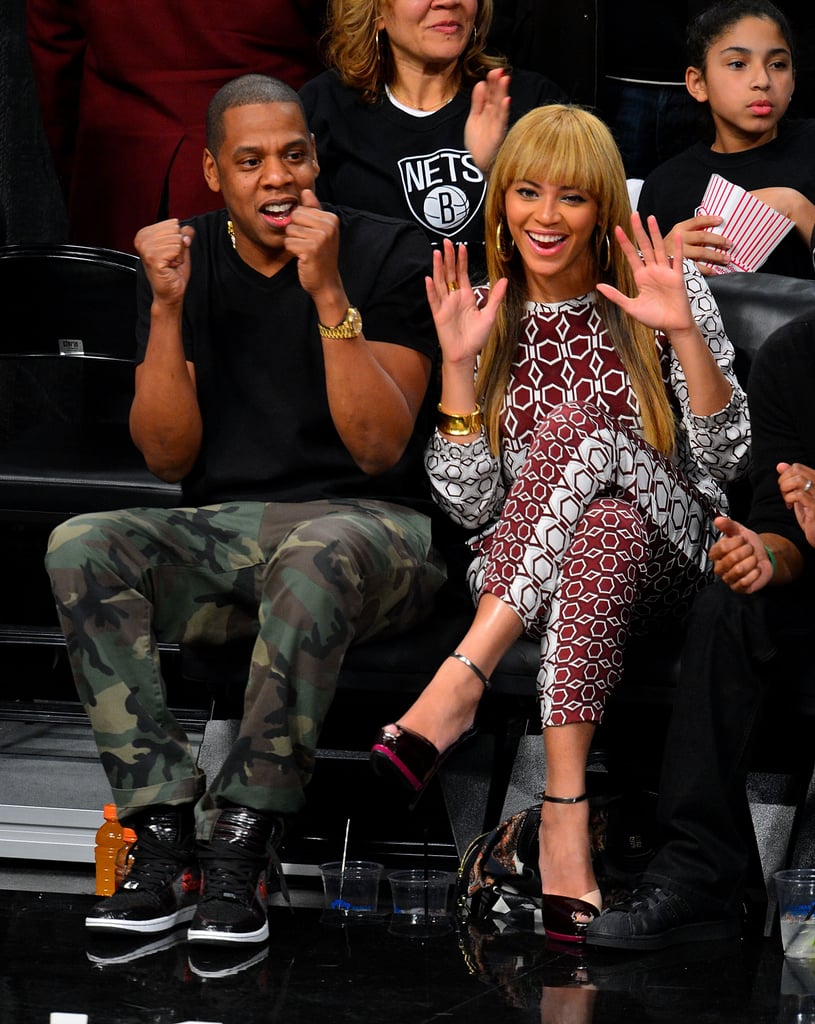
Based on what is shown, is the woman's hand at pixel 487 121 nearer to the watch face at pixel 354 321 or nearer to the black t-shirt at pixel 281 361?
the black t-shirt at pixel 281 361

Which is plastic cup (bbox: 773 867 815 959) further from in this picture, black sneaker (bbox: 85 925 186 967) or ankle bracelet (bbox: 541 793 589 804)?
black sneaker (bbox: 85 925 186 967)

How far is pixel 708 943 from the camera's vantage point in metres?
2.53

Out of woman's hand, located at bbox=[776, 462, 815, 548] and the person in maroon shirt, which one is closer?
woman's hand, located at bbox=[776, 462, 815, 548]

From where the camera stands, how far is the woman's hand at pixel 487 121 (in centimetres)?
322

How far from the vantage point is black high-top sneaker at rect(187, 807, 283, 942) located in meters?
2.45

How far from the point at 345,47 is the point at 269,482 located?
Answer: 39.6 inches

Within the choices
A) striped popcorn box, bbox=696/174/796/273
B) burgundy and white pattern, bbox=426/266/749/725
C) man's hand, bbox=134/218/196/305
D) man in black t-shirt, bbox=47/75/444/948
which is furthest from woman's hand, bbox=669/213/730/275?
man's hand, bbox=134/218/196/305

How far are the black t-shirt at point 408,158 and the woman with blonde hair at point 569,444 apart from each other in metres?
0.38

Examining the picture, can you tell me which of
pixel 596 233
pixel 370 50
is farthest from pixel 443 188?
pixel 596 233

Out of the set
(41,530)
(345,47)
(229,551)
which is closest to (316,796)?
(229,551)

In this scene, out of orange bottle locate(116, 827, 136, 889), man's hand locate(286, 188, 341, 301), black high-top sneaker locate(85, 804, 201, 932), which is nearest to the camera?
black high-top sneaker locate(85, 804, 201, 932)

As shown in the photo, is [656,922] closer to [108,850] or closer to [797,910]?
[797,910]

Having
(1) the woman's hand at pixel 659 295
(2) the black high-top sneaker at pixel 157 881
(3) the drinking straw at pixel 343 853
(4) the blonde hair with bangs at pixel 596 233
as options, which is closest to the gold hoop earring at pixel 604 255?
(4) the blonde hair with bangs at pixel 596 233

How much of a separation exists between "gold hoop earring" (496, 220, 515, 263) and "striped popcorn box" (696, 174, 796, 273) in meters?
0.60
